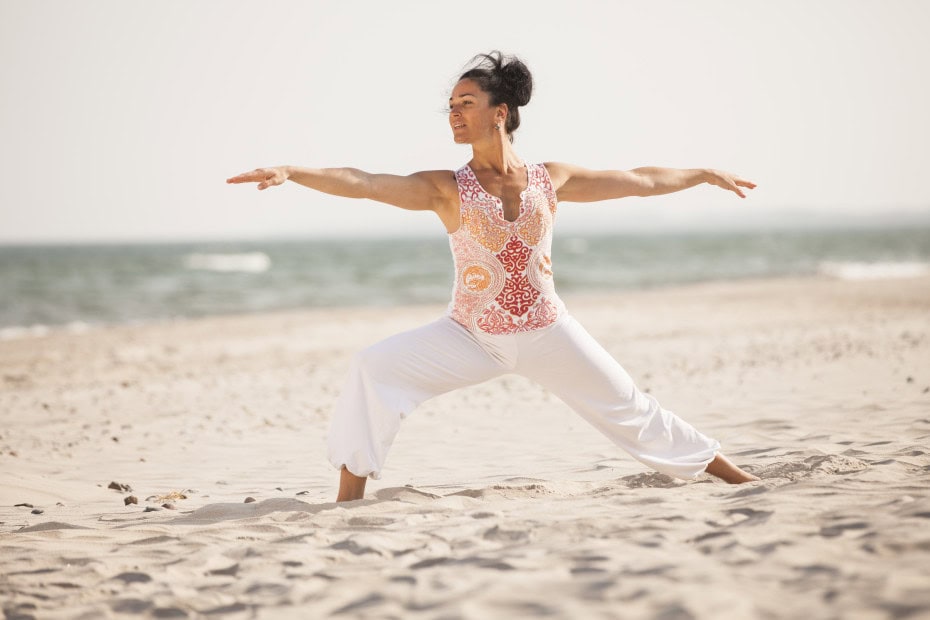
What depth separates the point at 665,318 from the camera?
1698cm

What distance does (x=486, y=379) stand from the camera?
4.63 metres

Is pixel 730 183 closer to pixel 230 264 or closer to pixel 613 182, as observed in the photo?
pixel 613 182

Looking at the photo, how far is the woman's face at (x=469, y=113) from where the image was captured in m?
4.62

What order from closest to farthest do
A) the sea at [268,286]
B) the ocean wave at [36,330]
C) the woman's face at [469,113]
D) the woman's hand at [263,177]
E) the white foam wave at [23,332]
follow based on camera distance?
1. the woman's hand at [263,177]
2. the woman's face at [469,113]
3. the white foam wave at [23,332]
4. the ocean wave at [36,330]
5. the sea at [268,286]

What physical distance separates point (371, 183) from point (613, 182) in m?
1.35

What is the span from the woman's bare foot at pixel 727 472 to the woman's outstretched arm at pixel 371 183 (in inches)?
80.0

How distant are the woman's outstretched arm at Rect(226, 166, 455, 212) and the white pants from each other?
0.64 meters

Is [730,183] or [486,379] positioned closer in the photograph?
[486,379]

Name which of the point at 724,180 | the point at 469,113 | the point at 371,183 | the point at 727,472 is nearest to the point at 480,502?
the point at 727,472

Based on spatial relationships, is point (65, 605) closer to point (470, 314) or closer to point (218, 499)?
point (218, 499)

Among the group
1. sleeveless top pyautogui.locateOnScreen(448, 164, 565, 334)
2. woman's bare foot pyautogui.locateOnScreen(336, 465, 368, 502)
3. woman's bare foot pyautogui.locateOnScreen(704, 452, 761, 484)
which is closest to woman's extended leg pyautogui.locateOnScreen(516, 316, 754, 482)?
woman's bare foot pyautogui.locateOnScreen(704, 452, 761, 484)

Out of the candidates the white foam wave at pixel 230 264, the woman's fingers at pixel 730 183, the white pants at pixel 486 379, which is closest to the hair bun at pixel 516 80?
the white pants at pixel 486 379

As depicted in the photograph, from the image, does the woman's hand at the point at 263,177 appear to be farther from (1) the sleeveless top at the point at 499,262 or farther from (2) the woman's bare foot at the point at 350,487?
(2) the woman's bare foot at the point at 350,487

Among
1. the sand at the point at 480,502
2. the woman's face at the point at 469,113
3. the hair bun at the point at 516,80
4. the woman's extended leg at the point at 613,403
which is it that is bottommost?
the sand at the point at 480,502
